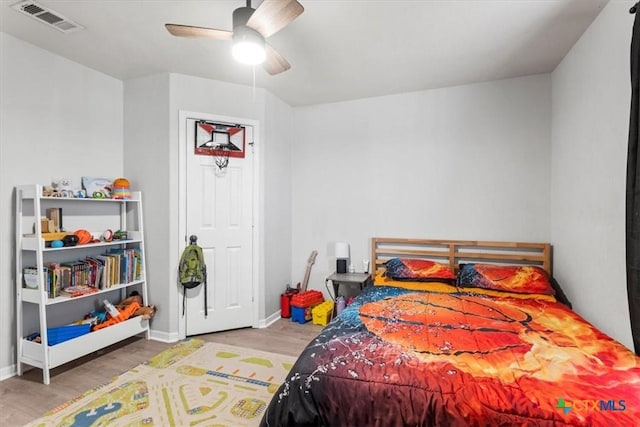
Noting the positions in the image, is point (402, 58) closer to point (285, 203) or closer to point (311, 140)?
point (311, 140)

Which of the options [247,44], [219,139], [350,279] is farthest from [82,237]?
[350,279]

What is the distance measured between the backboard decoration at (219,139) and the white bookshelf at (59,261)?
84 cm

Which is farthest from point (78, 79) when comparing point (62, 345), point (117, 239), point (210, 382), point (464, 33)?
point (464, 33)

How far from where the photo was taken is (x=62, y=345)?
8.29ft

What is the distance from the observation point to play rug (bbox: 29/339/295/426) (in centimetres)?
203

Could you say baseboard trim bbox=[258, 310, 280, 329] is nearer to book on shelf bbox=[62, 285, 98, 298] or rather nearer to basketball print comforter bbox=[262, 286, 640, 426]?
book on shelf bbox=[62, 285, 98, 298]

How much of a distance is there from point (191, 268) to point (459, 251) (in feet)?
9.21

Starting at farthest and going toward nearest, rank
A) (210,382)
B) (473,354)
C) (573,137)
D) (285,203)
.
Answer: (285,203)
(573,137)
(210,382)
(473,354)

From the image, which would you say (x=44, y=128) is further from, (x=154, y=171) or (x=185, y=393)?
(x=185, y=393)

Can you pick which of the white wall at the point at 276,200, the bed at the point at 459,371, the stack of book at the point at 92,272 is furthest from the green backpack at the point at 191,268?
the bed at the point at 459,371

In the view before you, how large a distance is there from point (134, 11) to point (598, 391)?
3368mm

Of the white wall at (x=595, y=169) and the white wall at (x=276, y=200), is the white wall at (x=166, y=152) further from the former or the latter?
the white wall at (x=595, y=169)

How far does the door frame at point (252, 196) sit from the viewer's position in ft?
10.8

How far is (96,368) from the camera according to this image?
268 cm
